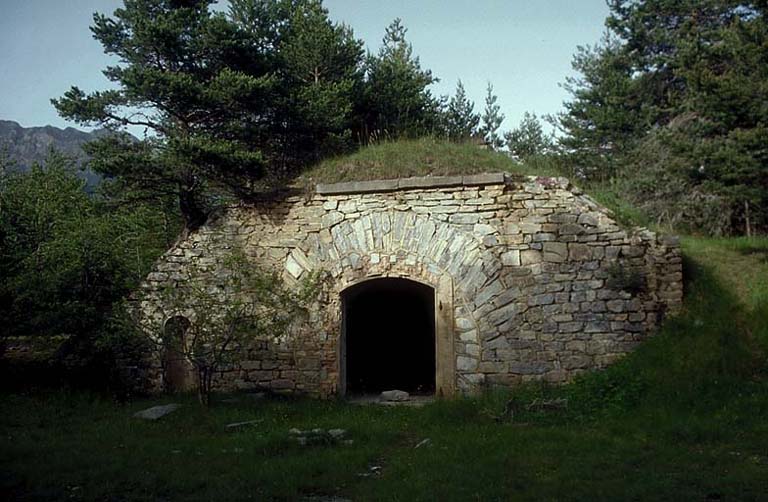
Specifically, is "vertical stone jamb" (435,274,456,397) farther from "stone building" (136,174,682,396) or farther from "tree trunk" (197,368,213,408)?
"tree trunk" (197,368,213,408)

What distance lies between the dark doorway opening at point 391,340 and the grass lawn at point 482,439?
393cm

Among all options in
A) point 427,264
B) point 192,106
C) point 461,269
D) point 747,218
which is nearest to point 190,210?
point 192,106

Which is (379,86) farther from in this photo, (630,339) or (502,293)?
(630,339)

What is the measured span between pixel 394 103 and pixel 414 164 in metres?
6.26

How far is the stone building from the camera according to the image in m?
9.38

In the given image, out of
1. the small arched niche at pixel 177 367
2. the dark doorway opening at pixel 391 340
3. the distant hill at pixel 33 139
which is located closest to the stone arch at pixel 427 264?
the small arched niche at pixel 177 367

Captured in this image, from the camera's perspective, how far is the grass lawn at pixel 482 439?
17.6 ft

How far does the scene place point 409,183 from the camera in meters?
10.1

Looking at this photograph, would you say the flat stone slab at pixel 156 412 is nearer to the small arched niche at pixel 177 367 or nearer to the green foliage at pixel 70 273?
the small arched niche at pixel 177 367

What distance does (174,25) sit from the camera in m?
11.1

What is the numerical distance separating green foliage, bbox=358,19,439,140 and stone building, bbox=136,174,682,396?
5212 mm

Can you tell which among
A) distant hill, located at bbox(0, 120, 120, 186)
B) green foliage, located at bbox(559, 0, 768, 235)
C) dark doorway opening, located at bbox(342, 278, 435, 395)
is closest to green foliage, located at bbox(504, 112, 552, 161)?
green foliage, located at bbox(559, 0, 768, 235)

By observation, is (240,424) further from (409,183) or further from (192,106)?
(192,106)

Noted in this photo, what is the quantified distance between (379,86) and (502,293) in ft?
28.6
